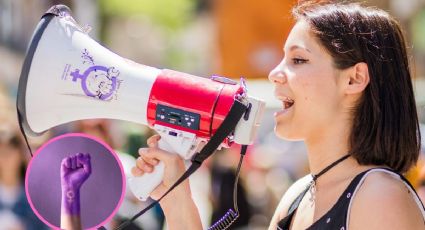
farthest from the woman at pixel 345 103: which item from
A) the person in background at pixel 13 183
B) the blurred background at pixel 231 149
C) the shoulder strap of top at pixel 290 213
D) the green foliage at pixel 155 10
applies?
the green foliage at pixel 155 10

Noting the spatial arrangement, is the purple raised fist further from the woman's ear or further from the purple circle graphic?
the woman's ear

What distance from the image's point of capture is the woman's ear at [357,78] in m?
2.65

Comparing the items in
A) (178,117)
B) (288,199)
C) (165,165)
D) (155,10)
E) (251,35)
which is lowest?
(155,10)

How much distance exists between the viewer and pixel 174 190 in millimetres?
2807

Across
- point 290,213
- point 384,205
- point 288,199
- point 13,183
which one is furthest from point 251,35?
point 384,205

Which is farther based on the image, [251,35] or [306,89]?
[251,35]

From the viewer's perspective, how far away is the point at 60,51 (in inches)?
108

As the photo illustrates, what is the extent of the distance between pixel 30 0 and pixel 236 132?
746 inches

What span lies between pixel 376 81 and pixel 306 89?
0.63 feet

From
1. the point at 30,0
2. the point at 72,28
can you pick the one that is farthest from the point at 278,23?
the point at 30,0

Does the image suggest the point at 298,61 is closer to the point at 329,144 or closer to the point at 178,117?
the point at 329,144

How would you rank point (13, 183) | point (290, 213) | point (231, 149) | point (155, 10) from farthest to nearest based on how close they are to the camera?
point (155, 10) → point (231, 149) → point (13, 183) → point (290, 213)

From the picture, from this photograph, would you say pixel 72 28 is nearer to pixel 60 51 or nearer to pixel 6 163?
pixel 60 51

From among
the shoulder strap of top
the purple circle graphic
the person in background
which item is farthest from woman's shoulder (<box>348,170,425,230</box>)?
the person in background
